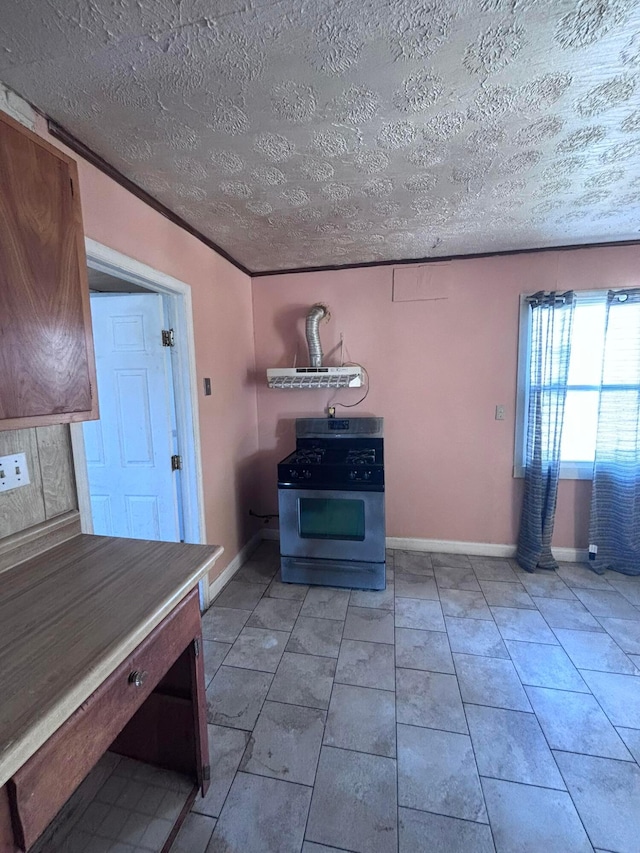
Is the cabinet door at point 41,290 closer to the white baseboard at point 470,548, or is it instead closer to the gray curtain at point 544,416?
the white baseboard at point 470,548

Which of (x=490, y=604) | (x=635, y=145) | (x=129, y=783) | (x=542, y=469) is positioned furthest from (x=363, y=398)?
(x=129, y=783)

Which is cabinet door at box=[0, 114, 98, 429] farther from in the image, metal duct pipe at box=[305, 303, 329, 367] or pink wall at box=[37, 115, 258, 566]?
metal duct pipe at box=[305, 303, 329, 367]

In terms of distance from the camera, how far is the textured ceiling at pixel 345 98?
37.1 inches

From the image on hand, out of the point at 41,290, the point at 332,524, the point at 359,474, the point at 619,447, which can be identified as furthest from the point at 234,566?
the point at 619,447

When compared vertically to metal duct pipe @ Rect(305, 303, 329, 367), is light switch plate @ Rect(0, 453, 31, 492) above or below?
below

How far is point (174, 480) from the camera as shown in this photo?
2.22 m

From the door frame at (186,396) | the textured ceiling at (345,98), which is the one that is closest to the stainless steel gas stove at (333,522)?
the door frame at (186,396)

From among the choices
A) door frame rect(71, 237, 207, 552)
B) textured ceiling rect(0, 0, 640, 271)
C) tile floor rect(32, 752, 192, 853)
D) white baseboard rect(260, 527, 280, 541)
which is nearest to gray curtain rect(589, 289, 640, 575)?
textured ceiling rect(0, 0, 640, 271)

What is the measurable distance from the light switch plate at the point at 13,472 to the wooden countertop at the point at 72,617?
0.82ft

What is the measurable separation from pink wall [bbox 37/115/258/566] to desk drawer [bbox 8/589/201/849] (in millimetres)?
1457

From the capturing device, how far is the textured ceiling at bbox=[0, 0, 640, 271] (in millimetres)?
941

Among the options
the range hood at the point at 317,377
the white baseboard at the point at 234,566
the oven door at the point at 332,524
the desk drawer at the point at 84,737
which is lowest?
the white baseboard at the point at 234,566

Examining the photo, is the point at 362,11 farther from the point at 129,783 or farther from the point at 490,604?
the point at 490,604

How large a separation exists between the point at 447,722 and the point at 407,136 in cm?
239
